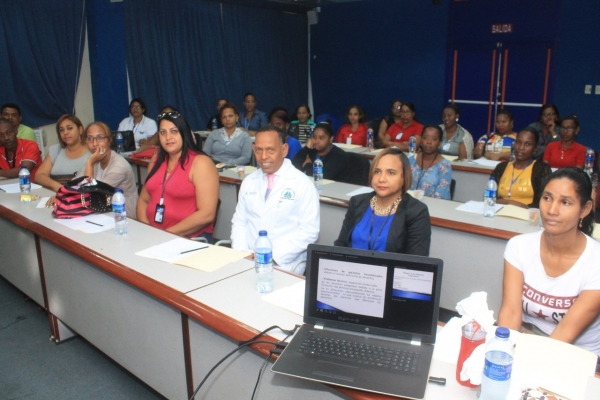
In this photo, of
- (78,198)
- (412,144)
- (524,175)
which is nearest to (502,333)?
(78,198)

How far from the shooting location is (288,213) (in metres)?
2.75

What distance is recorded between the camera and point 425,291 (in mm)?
1514

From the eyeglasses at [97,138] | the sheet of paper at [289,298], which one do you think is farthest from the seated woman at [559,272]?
the eyeglasses at [97,138]

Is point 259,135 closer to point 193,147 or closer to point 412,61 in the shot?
point 193,147

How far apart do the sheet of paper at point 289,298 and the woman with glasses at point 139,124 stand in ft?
17.1

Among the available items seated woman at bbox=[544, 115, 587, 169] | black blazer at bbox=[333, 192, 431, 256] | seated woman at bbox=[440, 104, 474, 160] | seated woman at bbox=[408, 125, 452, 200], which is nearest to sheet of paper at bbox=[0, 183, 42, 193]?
black blazer at bbox=[333, 192, 431, 256]

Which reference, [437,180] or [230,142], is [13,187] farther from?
[437,180]

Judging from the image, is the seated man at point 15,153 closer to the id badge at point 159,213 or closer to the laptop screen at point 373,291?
the id badge at point 159,213

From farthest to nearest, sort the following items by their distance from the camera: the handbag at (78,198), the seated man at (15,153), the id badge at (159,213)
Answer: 1. the seated man at (15,153)
2. the id badge at (159,213)
3. the handbag at (78,198)

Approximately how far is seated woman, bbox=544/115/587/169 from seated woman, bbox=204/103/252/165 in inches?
129

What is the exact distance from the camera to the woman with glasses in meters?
6.70

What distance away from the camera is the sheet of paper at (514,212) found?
3.15 meters

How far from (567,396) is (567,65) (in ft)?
24.8

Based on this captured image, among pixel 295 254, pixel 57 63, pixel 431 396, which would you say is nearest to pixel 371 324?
pixel 431 396
